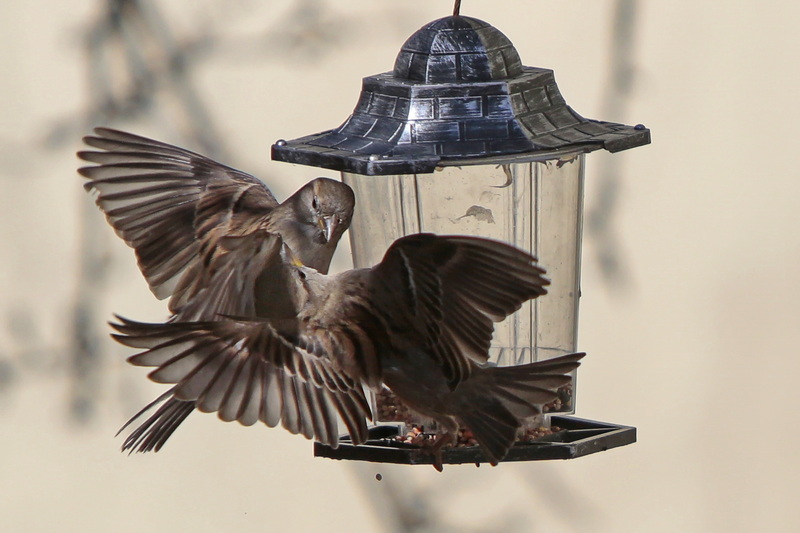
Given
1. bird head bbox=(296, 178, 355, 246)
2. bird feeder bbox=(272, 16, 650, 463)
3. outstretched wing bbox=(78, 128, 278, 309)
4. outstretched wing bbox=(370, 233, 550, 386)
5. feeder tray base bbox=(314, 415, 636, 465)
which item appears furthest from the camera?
outstretched wing bbox=(78, 128, 278, 309)

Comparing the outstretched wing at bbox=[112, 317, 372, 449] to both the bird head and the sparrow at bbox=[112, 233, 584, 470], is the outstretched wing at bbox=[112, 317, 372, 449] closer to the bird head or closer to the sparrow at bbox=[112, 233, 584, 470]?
the sparrow at bbox=[112, 233, 584, 470]

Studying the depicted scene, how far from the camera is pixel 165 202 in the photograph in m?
3.27

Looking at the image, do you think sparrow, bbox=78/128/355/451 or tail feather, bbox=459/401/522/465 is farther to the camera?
sparrow, bbox=78/128/355/451

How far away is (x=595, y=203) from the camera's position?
4547 mm

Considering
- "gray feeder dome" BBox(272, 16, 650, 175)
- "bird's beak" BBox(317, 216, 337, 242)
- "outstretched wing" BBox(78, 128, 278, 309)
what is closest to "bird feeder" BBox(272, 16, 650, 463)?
"gray feeder dome" BBox(272, 16, 650, 175)

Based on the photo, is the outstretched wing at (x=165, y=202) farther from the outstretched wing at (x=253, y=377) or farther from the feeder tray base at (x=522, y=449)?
the feeder tray base at (x=522, y=449)

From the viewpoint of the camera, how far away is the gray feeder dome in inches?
101

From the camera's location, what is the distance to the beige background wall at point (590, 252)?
175 inches

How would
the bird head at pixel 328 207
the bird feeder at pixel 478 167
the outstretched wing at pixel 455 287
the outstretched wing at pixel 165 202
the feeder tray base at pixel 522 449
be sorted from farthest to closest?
the outstretched wing at pixel 165 202
the bird head at pixel 328 207
the feeder tray base at pixel 522 449
the bird feeder at pixel 478 167
the outstretched wing at pixel 455 287

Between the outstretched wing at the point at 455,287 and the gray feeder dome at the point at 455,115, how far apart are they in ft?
0.62

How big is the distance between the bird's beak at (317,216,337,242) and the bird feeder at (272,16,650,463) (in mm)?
104

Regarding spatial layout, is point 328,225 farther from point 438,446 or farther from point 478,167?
point 438,446

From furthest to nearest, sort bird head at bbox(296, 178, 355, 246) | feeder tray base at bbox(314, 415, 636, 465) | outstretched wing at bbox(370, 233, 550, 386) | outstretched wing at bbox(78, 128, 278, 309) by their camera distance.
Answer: outstretched wing at bbox(78, 128, 278, 309), bird head at bbox(296, 178, 355, 246), feeder tray base at bbox(314, 415, 636, 465), outstretched wing at bbox(370, 233, 550, 386)

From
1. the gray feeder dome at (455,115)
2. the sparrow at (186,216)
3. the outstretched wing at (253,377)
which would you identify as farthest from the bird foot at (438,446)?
the gray feeder dome at (455,115)
